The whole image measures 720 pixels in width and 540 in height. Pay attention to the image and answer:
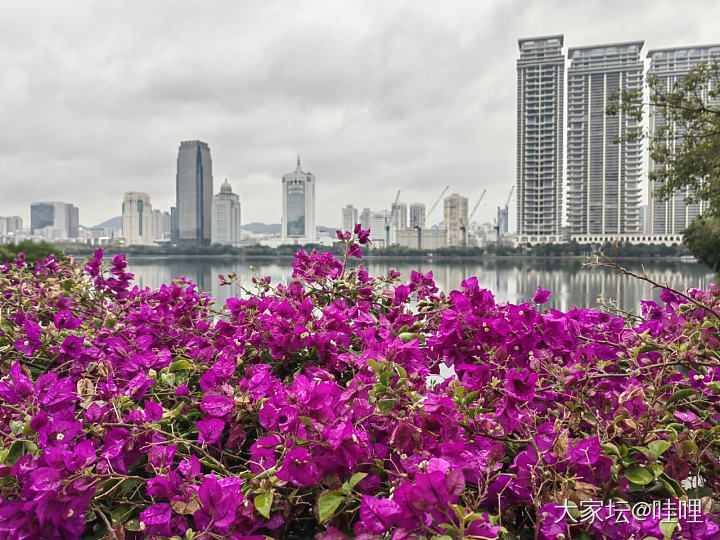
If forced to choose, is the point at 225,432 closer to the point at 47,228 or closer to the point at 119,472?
the point at 119,472

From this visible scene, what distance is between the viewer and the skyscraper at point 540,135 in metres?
52.3

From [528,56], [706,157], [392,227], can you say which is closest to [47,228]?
[392,227]

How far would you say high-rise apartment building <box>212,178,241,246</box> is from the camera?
3071 inches

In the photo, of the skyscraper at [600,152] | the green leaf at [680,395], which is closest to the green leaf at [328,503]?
the green leaf at [680,395]

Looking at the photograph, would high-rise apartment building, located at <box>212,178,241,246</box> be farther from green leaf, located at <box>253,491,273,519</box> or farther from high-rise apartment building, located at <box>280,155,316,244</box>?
green leaf, located at <box>253,491,273,519</box>

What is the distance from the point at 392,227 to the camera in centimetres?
6550

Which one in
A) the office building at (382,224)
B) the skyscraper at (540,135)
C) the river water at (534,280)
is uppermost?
the skyscraper at (540,135)

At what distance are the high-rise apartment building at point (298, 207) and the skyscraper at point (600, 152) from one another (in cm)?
3491

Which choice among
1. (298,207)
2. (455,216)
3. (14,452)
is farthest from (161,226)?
(14,452)

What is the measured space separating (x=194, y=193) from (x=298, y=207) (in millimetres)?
14325

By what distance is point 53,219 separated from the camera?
8519 centimetres

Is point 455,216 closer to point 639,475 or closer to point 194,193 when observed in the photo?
point 194,193

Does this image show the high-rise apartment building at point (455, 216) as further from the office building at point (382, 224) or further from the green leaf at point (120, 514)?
the green leaf at point (120, 514)

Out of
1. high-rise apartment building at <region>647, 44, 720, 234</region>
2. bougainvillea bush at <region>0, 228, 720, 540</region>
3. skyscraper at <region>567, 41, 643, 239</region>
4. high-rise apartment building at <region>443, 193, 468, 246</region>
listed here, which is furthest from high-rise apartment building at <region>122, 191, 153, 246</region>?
bougainvillea bush at <region>0, 228, 720, 540</region>
